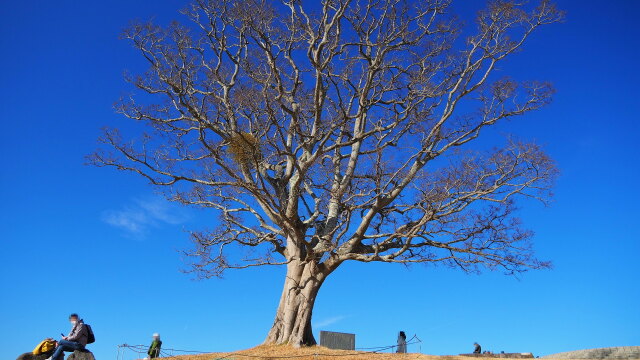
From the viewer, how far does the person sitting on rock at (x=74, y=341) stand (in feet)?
38.0

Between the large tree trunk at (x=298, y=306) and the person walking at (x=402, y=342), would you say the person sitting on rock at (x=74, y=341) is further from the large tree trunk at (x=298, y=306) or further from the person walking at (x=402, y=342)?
the person walking at (x=402, y=342)

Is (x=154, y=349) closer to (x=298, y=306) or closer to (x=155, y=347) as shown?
(x=155, y=347)

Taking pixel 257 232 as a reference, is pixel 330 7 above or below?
above

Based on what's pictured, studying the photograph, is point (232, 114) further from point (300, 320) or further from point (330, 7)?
point (300, 320)

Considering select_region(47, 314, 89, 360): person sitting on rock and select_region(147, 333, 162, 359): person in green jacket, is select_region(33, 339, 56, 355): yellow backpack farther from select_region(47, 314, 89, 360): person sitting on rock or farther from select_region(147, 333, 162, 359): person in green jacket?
select_region(147, 333, 162, 359): person in green jacket

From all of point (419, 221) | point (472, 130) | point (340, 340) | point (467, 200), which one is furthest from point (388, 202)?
point (340, 340)

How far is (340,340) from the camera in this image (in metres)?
17.5

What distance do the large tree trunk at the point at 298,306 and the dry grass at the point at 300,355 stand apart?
0.46 m

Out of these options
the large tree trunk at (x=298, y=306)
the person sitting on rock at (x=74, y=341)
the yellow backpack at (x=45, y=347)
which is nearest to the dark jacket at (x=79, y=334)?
the person sitting on rock at (x=74, y=341)

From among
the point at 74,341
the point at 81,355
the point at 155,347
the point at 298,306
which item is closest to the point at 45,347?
the point at 81,355

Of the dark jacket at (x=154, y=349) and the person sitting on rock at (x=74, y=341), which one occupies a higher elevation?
the dark jacket at (x=154, y=349)

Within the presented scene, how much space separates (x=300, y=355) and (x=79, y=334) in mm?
5075

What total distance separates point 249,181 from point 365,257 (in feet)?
12.3

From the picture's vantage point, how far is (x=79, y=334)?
11.6 meters
